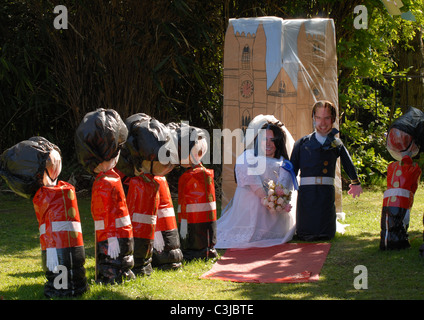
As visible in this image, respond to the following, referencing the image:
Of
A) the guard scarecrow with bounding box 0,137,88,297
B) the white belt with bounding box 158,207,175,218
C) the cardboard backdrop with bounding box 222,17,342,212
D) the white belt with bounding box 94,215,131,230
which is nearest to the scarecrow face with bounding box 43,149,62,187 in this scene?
the guard scarecrow with bounding box 0,137,88,297

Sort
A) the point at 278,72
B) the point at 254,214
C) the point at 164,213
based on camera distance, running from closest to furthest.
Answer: the point at 164,213 → the point at 254,214 → the point at 278,72

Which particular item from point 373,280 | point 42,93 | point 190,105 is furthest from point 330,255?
point 42,93

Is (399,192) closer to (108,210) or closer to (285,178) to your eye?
(285,178)

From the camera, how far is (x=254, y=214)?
575 cm

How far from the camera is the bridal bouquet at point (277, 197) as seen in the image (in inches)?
220

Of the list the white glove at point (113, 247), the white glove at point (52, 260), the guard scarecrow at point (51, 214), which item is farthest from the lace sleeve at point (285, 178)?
the white glove at point (52, 260)

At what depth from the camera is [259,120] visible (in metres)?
5.97

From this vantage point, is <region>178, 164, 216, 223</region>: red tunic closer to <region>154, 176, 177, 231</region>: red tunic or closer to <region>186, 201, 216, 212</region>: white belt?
<region>186, 201, 216, 212</region>: white belt

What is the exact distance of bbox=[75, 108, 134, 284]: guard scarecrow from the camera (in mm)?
4020

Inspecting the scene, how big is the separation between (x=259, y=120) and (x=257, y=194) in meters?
0.79

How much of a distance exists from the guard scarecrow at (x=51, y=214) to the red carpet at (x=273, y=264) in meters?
1.08

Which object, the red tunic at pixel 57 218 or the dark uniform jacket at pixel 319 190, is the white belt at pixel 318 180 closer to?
the dark uniform jacket at pixel 319 190

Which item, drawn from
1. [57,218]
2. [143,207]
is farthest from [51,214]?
[143,207]

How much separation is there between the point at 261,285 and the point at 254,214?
1525mm
